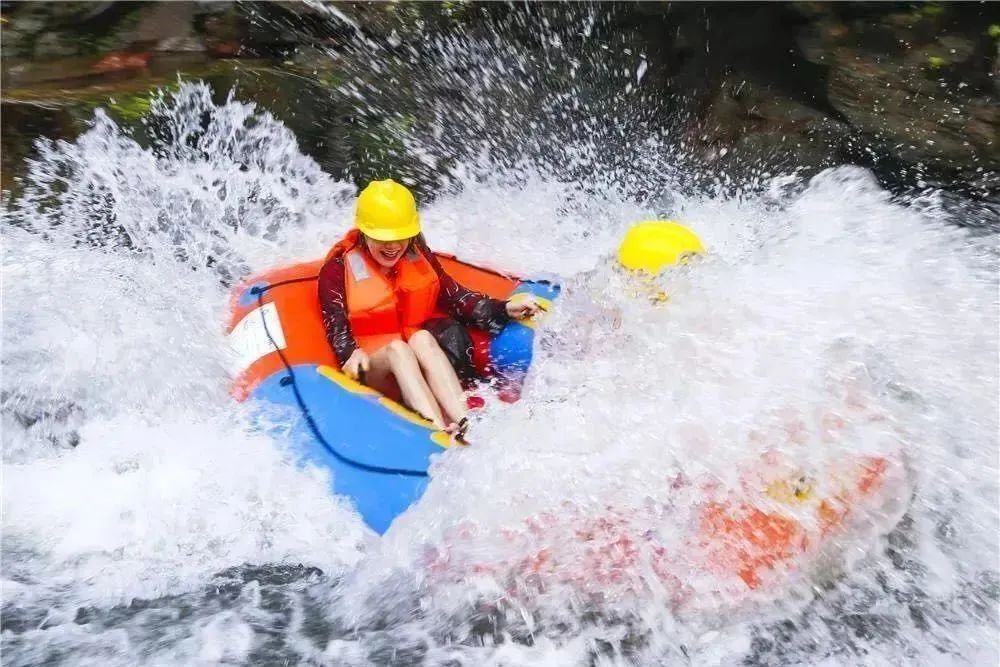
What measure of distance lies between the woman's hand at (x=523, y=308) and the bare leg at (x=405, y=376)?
53cm

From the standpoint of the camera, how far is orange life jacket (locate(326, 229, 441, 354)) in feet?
12.5

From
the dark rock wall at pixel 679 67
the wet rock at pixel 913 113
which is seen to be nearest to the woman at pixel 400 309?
the dark rock wall at pixel 679 67

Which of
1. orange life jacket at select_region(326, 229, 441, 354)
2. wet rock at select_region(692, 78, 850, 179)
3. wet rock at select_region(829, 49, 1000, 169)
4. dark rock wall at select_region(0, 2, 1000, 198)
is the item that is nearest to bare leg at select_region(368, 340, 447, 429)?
orange life jacket at select_region(326, 229, 441, 354)

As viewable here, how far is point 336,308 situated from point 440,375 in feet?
1.96

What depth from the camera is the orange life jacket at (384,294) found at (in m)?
3.82

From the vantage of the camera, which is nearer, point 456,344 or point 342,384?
point 342,384

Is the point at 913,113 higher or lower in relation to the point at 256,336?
higher

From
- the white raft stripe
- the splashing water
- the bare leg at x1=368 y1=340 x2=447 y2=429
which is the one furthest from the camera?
the white raft stripe

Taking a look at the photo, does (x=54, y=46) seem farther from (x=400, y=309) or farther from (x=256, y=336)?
(x=400, y=309)

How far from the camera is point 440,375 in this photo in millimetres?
3629

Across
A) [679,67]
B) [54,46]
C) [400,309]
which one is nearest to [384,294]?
[400,309]

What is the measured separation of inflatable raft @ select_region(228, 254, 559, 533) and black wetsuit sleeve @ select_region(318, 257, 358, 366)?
11cm

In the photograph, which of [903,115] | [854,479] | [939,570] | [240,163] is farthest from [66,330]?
[903,115]

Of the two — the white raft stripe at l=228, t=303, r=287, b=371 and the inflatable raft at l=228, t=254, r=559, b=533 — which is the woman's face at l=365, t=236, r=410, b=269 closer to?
the inflatable raft at l=228, t=254, r=559, b=533
